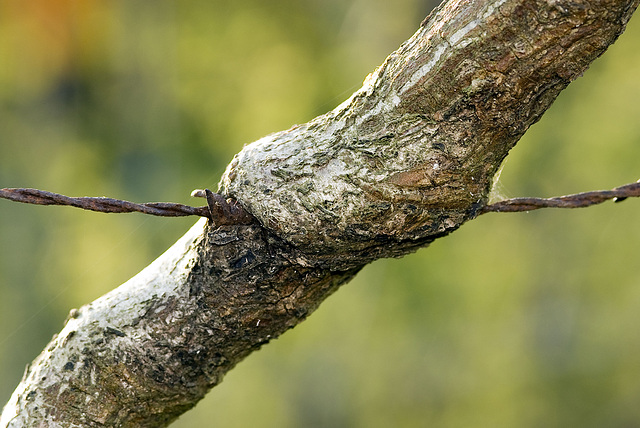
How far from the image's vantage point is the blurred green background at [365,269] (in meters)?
4.24

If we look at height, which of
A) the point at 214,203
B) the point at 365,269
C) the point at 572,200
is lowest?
the point at 572,200

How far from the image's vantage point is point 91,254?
5.18 m

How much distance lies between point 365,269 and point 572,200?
398 cm

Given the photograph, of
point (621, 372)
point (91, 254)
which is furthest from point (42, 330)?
point (621, 372)

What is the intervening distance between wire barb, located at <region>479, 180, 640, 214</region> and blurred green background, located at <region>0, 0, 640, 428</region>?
335cm

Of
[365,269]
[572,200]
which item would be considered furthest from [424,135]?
[365,269]

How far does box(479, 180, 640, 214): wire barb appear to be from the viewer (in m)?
0.66

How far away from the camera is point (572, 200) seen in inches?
26.8

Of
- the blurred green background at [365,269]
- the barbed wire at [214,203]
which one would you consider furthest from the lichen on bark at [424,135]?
the blurred green background at [365,269]

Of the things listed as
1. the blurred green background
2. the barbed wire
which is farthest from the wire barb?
the blurred green background

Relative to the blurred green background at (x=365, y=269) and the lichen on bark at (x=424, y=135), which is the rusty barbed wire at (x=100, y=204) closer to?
the lichen on bark at (x=424, y=135)

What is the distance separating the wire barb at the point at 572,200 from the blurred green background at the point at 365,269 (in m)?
3.35

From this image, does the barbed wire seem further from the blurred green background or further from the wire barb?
the blurred green background

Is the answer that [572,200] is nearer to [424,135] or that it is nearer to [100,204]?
[424,135]
